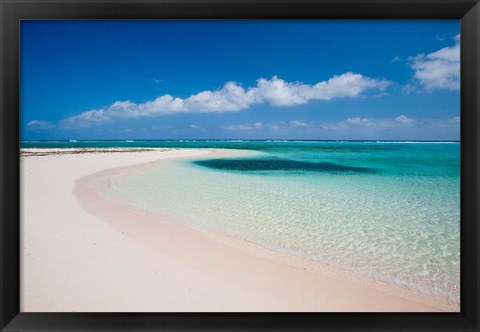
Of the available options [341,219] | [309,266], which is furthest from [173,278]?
[341,219]

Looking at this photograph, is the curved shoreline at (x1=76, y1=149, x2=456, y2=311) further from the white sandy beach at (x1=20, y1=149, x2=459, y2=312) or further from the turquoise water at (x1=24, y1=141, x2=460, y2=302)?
the turquoise water at (x1=24, y1=141, x2=460, y2=302)

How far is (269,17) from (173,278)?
2.09 meters

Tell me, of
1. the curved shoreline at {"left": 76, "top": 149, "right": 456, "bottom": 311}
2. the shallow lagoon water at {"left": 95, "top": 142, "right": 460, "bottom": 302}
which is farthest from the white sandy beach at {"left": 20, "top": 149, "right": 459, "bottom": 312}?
the shallow lagoon water at {"left": 95, "top": 142, "right": 460, "bottom": 302}

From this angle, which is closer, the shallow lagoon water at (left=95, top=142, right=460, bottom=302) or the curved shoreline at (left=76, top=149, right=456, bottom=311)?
the curved shoreline at (left=76, top=149, right=456, bottom=311)

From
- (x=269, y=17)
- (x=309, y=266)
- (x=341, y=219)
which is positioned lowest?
(x=309, y=266)

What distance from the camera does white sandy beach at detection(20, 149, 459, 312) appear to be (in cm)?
210

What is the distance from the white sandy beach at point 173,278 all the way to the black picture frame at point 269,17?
97mm

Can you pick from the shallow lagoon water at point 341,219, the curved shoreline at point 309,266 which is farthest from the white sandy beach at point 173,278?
the shallow lagoon water at point 341,219

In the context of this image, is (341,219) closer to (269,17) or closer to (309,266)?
(309,266)

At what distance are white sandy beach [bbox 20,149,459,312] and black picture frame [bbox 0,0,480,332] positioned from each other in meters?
0.10

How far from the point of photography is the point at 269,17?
2027mm

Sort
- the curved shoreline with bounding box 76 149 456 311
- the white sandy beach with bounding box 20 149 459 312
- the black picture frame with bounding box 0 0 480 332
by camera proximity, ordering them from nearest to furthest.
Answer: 1. the black picture frame with bounding box 0 0 480 332
2. the white sandy beach with bounding box 20 149 459 312
3. the curved shoreline with bounding box 76 149 456 311

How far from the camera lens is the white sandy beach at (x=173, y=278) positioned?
2.10 m

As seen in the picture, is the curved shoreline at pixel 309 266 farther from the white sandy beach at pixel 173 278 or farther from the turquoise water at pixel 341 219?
the turquoise water at pixel 341 219
